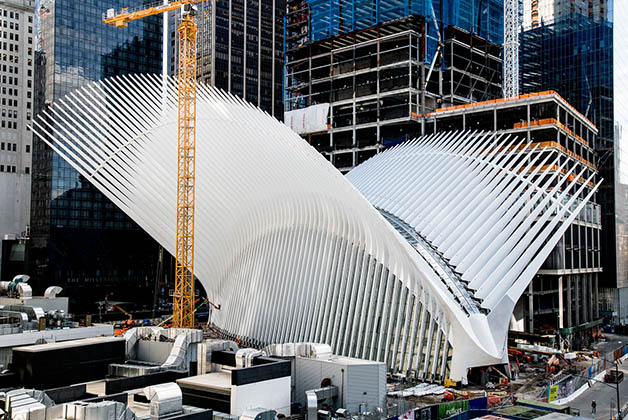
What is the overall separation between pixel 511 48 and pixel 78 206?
73.8 m

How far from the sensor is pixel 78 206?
112 meters

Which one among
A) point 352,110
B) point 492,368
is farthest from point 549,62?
point 492,368

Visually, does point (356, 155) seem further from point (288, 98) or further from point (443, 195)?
point (443, 195)

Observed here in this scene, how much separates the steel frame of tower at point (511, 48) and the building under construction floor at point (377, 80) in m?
1.58

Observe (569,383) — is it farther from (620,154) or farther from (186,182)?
(620,154)

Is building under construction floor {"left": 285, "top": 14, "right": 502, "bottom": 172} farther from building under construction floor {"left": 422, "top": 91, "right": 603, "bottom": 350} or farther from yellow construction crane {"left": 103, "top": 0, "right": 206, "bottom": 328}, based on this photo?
yellow construction crane {"left": 103, "top": 0, "right": 206, "bottom": 328}

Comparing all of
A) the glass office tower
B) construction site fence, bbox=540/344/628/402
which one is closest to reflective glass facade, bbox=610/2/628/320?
construction site fence, bbox=540/344/628/402

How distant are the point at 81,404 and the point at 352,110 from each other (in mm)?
82613

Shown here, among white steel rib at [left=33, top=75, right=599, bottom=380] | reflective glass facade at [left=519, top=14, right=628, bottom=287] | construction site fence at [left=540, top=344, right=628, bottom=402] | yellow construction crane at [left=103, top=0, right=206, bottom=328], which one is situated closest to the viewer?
construction site fence at [left=540, top=344, right=628, bottom=402]

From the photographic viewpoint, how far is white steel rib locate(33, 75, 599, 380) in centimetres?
4391

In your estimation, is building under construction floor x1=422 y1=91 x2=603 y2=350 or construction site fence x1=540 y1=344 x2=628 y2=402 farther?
building under construction floor x1=422 y1=91 x2=603 y2=350

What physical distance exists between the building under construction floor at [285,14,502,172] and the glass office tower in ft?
111

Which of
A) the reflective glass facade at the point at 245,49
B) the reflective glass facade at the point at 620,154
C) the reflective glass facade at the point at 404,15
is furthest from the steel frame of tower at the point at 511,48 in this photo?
the reflective glass facade at the point at 245,49

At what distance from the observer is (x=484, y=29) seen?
342 feet
